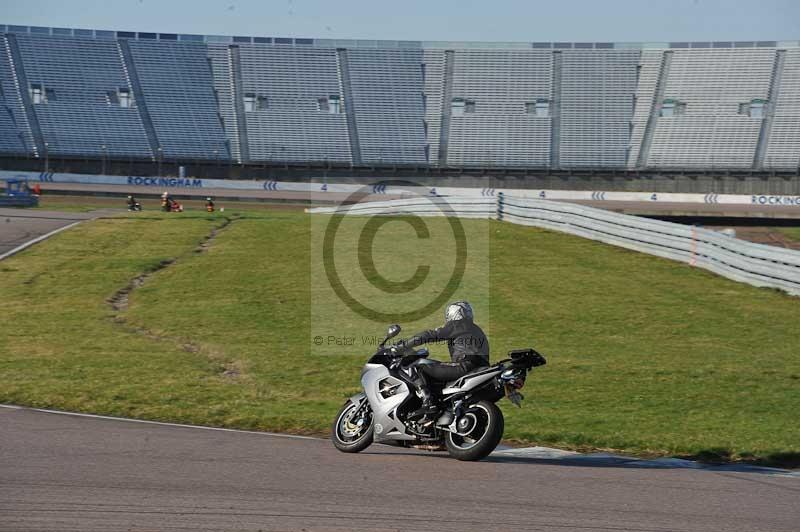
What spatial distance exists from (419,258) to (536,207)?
760 centimetres

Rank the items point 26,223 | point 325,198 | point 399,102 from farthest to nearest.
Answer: point 399,102
point 325,198
point 26,223

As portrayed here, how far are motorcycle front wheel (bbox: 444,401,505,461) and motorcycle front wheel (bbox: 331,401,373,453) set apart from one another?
96 centimetres

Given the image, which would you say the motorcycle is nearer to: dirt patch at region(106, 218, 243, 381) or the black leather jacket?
the black leather jacket

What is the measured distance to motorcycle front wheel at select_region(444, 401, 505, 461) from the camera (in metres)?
8.68

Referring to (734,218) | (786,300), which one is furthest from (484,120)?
(786,300)

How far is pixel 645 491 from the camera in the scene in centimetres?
769

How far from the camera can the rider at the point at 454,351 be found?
9.26m

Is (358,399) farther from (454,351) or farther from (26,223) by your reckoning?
(26,223)

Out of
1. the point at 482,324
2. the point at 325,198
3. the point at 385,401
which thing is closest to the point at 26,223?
the point at 482,324

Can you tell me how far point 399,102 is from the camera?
6781cm

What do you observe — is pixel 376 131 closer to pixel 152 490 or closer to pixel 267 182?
pixel 267 182

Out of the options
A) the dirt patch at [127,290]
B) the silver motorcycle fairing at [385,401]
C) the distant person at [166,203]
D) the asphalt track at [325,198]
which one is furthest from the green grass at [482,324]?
the asphalt track at [325,198]

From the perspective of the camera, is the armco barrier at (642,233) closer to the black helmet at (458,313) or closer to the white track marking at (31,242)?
the white track marking at (31,242)

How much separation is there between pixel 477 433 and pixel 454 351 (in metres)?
0.92
